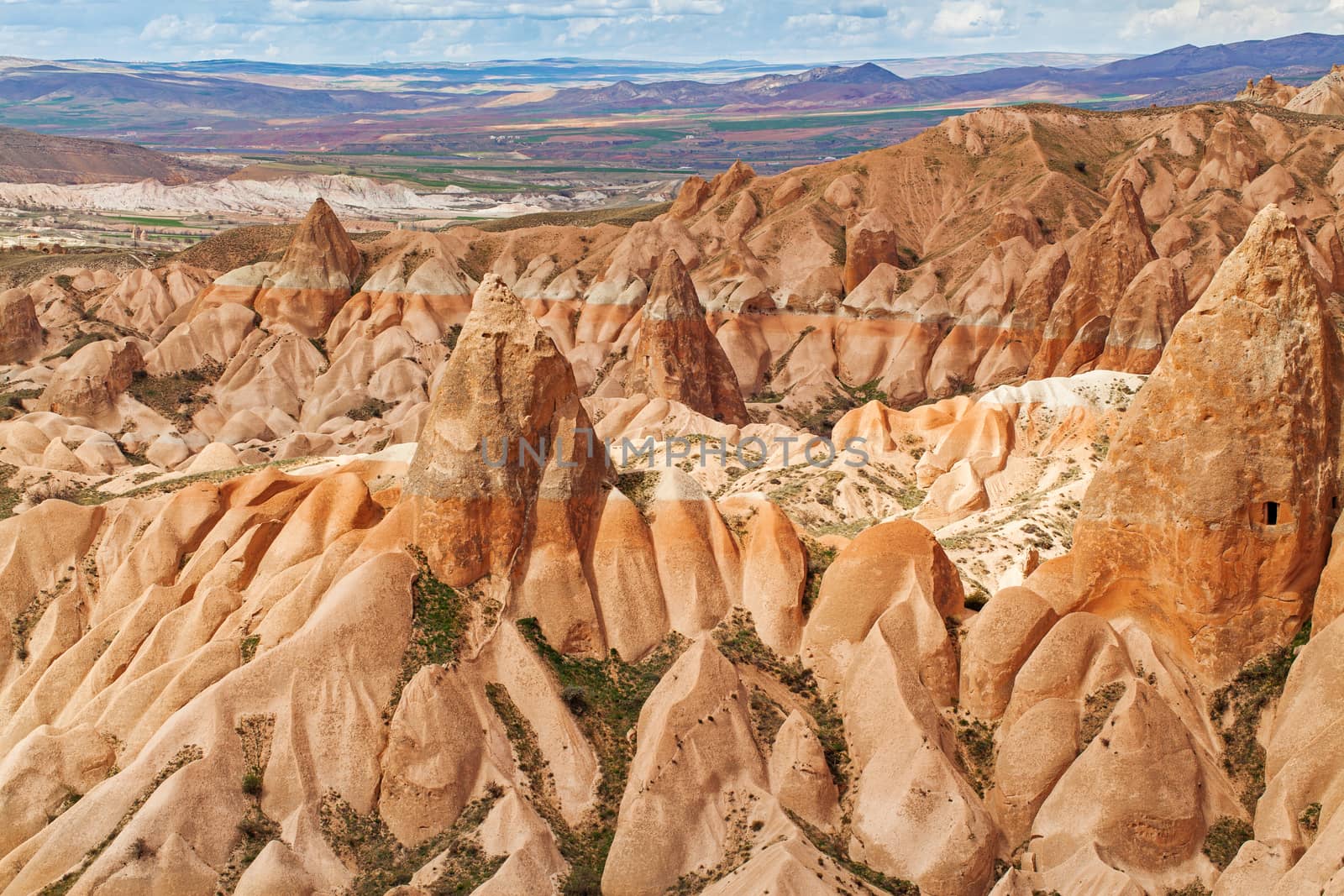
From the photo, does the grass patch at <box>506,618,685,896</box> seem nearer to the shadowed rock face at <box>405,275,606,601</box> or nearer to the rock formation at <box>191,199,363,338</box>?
the shadowed rock face at <box>405,275,606,601</box>

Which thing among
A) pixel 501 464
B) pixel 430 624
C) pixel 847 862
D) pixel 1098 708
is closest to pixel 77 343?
pixel 501 464

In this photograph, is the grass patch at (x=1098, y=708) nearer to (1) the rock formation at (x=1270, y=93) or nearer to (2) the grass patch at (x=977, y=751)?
(2) the grass patch at (x=977, y=751)

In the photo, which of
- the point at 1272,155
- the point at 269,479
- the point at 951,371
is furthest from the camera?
the point at 1272,155

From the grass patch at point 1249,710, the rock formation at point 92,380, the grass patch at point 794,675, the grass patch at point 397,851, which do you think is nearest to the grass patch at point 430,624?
the grass patch at point 397,851

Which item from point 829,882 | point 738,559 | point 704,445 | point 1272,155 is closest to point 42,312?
point 704,445

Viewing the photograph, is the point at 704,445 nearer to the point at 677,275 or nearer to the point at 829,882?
the point at 677,275

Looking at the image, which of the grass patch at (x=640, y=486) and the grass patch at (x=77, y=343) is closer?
the grass patch at (x=640, y=486)

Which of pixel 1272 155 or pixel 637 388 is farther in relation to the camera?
pixel 1272 155
